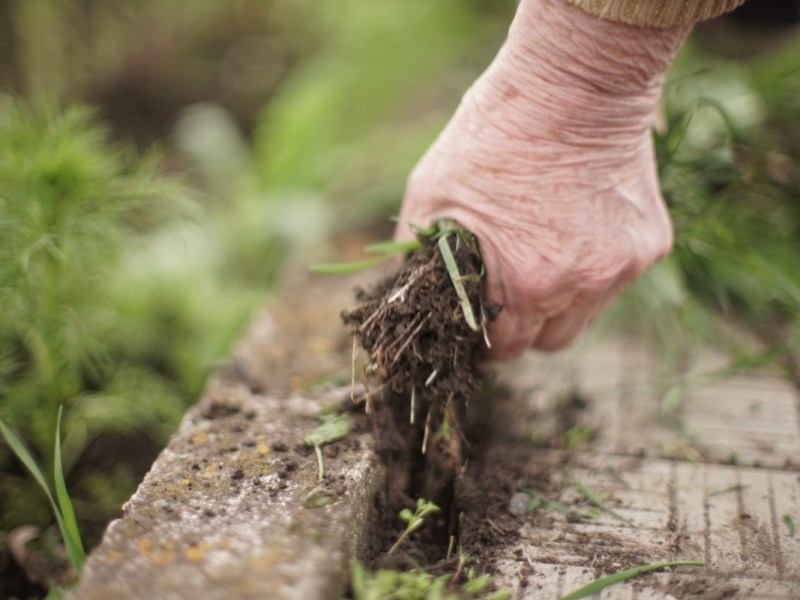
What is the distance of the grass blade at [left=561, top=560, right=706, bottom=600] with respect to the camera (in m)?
1.26

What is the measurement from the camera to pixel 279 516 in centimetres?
130

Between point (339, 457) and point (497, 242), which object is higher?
point (497, 242)

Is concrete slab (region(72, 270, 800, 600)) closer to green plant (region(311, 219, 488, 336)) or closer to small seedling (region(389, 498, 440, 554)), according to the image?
small seedling (region(389, 498, 440, 554))

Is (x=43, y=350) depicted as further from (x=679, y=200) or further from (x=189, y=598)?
(x=679, y=200)

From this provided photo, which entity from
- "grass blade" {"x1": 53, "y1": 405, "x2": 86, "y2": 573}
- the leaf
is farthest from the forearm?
"grass blade" {"x1": 53, "y1": 405, "x2": 86, "y2": 573}

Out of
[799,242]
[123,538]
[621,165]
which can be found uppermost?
[621,165]

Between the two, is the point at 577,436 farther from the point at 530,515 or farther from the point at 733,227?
the point at 733,227

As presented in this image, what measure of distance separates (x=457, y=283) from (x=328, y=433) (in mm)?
398

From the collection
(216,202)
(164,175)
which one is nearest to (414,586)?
(164,175)

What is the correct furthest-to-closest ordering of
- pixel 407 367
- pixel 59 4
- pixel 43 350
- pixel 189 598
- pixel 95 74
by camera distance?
pixel 95 74 → pixel 59 4 → pixel 43 350 → pixel 407 367 → pixel 189 598

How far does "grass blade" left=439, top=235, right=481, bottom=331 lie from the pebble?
1.20 ft

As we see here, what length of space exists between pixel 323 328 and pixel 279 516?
34.3 inches

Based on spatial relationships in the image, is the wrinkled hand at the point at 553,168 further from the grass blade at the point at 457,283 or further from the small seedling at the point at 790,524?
the small seedling at the point at 790,524

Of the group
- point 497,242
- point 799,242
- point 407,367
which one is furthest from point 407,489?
point 799,242
